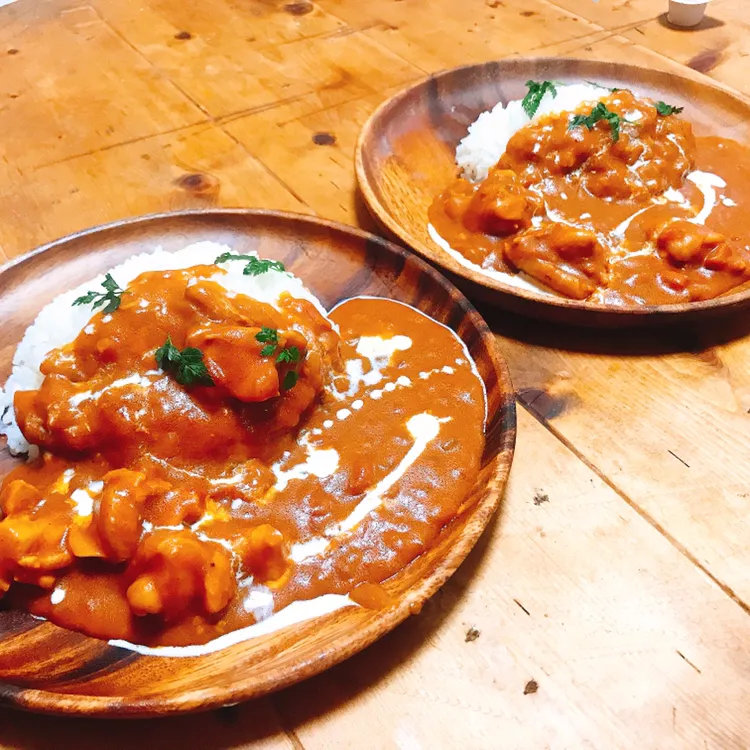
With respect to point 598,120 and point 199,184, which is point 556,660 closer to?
point 598,120

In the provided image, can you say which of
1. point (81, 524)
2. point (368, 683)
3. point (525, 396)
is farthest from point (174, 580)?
point (525, 396)

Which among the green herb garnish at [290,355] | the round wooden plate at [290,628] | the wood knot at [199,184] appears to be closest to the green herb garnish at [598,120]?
the round wooden plate at [290,628]

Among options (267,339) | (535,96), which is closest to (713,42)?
(535,96)

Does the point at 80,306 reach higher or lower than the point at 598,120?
lower

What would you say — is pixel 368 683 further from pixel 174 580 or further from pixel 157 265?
pixel 157 265

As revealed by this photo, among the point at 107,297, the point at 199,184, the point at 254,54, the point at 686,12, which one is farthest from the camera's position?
the point at 686,12

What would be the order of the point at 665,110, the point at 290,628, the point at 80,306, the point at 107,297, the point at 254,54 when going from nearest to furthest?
1. the point at 290,628
2. the point at 107,297
3. the point at 80,306
4. the point at 665,110
5. the point at 254,54

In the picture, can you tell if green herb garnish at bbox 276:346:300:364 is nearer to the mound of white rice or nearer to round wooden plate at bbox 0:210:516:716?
round wooden plate at bbox 0:210:516:716
